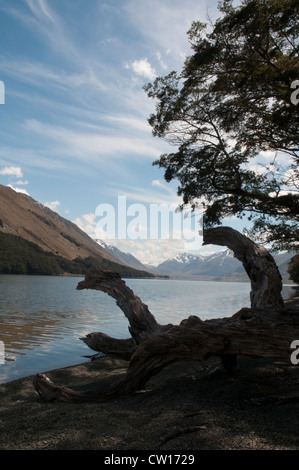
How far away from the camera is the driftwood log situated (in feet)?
21.7

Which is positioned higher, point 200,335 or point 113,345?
point 200,335

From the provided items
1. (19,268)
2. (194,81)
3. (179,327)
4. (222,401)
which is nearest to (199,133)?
A: (194,81)

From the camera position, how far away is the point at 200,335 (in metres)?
7.07

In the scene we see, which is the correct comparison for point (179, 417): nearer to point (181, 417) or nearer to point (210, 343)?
point (181, 417)

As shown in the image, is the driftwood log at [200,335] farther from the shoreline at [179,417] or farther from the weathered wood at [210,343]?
the shoreline at [179,417]

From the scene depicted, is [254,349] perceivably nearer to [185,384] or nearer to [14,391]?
[185,384]

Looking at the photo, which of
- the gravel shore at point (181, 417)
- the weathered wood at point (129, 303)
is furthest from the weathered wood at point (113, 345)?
the gravel shore at point (181, 417)

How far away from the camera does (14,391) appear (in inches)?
408

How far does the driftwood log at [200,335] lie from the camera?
6621 mm
